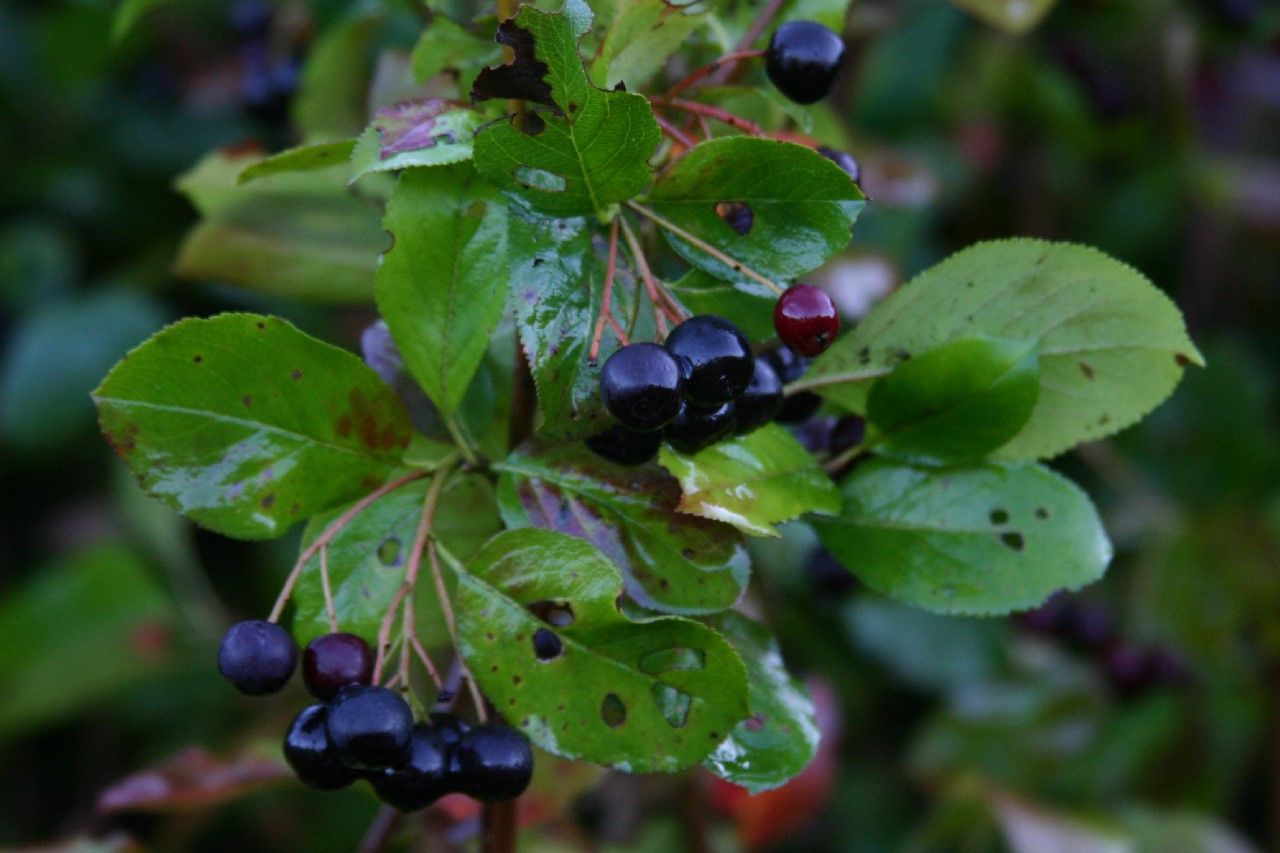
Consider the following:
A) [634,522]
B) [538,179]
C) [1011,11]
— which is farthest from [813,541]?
[538,179]

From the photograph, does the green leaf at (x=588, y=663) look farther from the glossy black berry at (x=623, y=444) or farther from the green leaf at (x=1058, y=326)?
the green leaf at (x=1058, y=326)

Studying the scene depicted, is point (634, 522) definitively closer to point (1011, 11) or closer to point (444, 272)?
point (444, 272)

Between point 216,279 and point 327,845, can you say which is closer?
point 216,279

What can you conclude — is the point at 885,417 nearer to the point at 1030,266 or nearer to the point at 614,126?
the point at 1030,266

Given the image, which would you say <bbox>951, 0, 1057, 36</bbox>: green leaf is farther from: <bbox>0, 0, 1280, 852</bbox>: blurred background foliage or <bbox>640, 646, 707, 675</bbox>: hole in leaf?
<bbox>640, 646, 707, 675</bbox>: hole in leaf

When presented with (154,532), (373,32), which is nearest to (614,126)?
(373,32)

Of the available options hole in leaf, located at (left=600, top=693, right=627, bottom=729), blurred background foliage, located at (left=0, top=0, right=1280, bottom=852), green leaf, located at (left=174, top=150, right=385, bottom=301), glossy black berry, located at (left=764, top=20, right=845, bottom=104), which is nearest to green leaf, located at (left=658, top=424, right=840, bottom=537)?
hole in leaf, located at (left=600, top=693, right=627, bottom=729)

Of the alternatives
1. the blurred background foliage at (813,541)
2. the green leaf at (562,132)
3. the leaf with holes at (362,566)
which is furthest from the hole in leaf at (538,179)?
the blurred background foliage at (813,541)

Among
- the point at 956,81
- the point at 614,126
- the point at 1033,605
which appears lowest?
the point at 956,81
